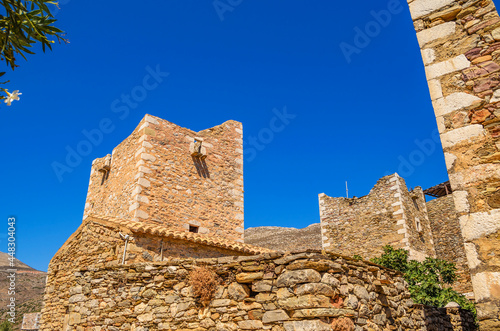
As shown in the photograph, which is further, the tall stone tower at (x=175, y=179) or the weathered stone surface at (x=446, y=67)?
the tall stone tower at (x=175, y=179)

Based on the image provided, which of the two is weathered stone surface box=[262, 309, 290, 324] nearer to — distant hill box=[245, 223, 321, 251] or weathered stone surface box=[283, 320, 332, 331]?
weathered stone surface box=[283, 320, 332, 331]

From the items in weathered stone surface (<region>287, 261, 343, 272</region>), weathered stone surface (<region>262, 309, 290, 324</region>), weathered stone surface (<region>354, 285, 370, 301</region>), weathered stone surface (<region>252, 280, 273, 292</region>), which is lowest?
weathered stone surface (<region>262, 309, 290, 324</region>)

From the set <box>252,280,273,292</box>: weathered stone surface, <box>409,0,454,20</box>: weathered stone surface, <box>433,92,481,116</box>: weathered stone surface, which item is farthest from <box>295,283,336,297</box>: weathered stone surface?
<box>409,0,454,20</box>: weathered stone surface

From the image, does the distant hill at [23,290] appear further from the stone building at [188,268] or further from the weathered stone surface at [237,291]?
the weathered stone surface at [237,291]

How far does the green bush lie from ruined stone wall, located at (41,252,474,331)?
451cm

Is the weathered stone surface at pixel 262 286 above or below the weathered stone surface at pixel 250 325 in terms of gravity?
above

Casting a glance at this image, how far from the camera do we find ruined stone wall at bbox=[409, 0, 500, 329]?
11.8 ft

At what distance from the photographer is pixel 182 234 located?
9711 millimetres

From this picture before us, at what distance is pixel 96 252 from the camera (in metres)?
8.83

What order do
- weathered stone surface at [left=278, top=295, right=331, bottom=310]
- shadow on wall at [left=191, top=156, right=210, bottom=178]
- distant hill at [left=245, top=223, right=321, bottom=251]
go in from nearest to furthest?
1. weathered stone surface at [left=278, top=295, right=331, bottom=310]
2. shadow on wall at [left=191, top=156, right=210, bottom=178]
3. distant hill at [left=245, top=223, right=321, bottom=251]

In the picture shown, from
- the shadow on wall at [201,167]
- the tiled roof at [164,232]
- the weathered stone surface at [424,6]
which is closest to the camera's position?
the weathered stone surface at [424,6]

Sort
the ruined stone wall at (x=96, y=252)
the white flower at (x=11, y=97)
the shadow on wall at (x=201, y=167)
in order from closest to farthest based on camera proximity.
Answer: the white flower at (x=11, y=97) → the ruined stone wall at (x=96, y=252) → the shadow on wall at (x=201, y=167)

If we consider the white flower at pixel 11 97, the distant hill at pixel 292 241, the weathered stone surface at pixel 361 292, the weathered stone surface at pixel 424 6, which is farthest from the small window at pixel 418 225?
the white flower at pixel 11 97

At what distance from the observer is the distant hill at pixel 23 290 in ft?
75.3
